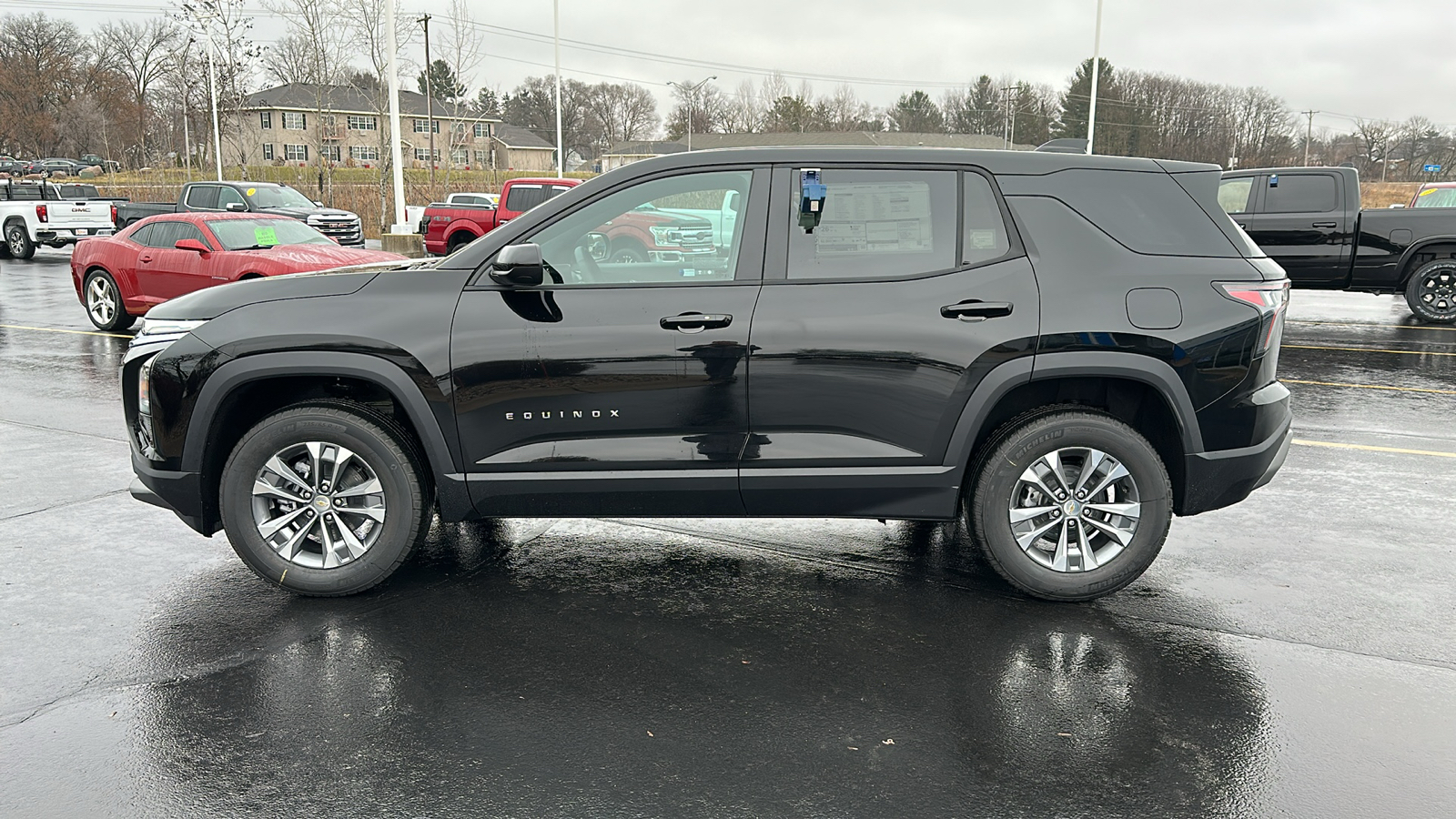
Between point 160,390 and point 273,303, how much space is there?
24.2 inches

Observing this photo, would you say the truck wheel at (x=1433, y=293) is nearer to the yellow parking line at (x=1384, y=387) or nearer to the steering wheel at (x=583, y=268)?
the yellow parking line at (x=1384, y=387)

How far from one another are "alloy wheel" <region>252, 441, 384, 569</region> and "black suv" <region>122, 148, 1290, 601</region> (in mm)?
12

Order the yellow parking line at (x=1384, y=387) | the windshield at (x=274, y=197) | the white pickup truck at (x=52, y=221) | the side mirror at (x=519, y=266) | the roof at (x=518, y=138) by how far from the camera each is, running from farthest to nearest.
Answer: the roof at (x=518, y=138)
the white pickup truck at (x=52, y=221)
the windshield at (x=274, y=197)
the yellow parking line at (x=1384, y=387)
the side mirror at (x=519, y=266)

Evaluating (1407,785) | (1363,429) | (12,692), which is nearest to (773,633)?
(1407,785)

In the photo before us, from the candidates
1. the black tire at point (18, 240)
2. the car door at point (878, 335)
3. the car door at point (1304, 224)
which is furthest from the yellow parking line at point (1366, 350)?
the black tire at point (18, 240)

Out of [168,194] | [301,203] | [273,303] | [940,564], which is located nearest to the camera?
[273,303]

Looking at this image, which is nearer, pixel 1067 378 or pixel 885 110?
pixel 1067 378

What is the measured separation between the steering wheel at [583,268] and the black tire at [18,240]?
92.6 ft

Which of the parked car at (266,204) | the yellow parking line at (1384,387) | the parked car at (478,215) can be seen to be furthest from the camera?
the parked car at (266,204)

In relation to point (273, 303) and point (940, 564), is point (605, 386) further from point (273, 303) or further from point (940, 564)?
point (940, 564)

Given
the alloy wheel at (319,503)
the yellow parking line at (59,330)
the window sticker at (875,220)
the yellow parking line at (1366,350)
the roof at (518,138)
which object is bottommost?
the yellow parking line at (59,330)

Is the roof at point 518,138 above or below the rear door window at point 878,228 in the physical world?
above

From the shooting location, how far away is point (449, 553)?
16.6ft

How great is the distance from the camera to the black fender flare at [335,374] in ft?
13.8
